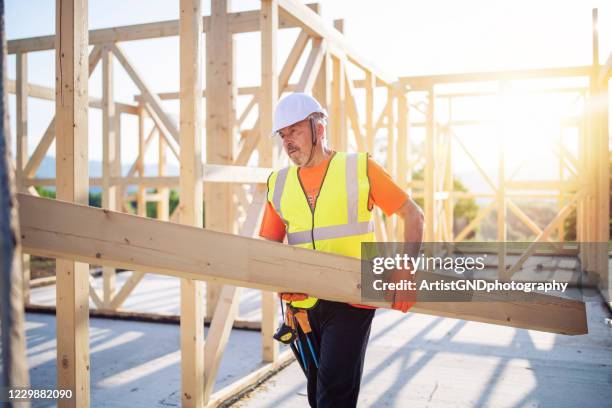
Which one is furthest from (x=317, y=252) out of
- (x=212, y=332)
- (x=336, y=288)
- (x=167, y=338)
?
(x=167, y=338)

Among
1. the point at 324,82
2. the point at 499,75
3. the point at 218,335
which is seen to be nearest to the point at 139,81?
the point at 324,82

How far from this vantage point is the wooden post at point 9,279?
1.06 metres

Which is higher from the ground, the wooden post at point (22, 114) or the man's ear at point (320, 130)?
the wooden post at point (22, 114)

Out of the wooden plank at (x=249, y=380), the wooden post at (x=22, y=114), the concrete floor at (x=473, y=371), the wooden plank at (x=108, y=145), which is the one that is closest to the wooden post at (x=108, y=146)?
the wooden plank at (x=108, y=145)

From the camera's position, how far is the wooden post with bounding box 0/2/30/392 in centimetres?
106

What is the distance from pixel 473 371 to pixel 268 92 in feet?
9.26

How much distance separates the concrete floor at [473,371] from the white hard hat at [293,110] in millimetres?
2156

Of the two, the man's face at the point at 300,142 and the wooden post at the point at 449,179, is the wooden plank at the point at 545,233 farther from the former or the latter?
the man's face at the point at 300,142

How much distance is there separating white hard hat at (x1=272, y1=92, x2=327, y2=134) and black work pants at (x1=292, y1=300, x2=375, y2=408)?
2.75 ft

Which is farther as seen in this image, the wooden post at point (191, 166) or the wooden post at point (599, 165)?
the wooden post at point (599, 165)

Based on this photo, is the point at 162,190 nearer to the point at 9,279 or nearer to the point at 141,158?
the point at 141,158

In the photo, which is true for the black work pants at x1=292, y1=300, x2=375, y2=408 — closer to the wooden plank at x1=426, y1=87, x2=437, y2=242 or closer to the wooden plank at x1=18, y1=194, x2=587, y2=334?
the wooden plank at x1=18, y1=194, x2=587, y2=334

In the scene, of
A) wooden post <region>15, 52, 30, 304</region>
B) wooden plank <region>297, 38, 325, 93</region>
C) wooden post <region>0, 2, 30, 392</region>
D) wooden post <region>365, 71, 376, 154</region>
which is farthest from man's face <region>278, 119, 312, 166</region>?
wooden post <region>15, 52, 30, 304</region>

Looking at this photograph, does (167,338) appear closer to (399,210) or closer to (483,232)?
(399,210)
